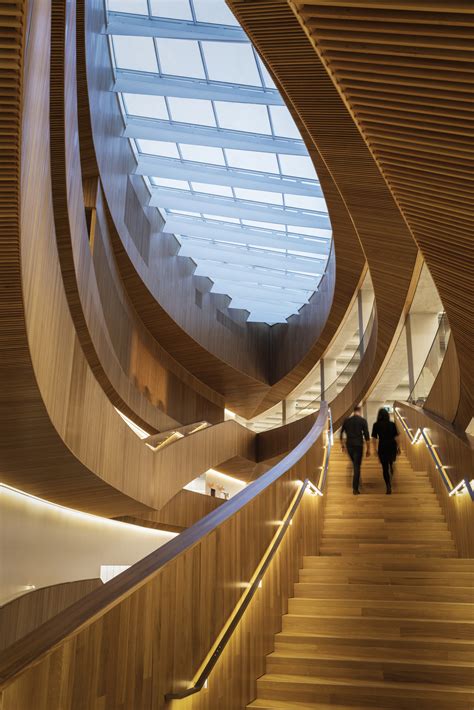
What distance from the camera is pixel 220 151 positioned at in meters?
14.5

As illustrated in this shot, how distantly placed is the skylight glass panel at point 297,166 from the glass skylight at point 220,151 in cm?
2

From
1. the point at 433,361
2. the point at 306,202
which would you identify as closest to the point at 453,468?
the point at 433,361

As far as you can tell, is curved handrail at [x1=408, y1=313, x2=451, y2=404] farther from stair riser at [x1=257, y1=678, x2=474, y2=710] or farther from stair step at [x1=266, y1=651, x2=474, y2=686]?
stair riser at [x1=257, y1=678, x2=474, y2=710]

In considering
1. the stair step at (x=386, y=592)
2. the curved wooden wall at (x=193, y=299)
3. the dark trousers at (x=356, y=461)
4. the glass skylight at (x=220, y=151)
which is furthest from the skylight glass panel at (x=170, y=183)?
the stair step at (x=386, y=592)

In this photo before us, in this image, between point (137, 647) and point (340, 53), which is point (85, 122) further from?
point (137, 647)

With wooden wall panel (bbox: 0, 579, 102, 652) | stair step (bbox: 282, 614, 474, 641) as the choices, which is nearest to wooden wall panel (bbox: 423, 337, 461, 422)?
stair step (bbox: 282, 614, 474, 641)

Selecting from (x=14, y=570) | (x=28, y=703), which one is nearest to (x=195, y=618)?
(x=28, y=703)

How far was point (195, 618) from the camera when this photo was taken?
323 cm

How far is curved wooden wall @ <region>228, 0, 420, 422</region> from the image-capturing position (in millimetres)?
6402

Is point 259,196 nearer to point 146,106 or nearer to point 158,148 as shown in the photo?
point 158,148

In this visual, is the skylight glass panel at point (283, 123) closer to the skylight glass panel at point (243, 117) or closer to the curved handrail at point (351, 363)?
the skylight glass panel at point (243, 117)

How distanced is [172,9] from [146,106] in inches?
133

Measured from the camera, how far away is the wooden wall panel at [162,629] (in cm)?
202

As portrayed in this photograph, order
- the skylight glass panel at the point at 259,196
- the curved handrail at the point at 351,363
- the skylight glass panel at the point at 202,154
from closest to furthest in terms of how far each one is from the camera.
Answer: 1. the skylight glass panel at the point at 202,154
2. the skylight glass panel at the point at 259,196
3. the curved handrail at the point at 351,363
